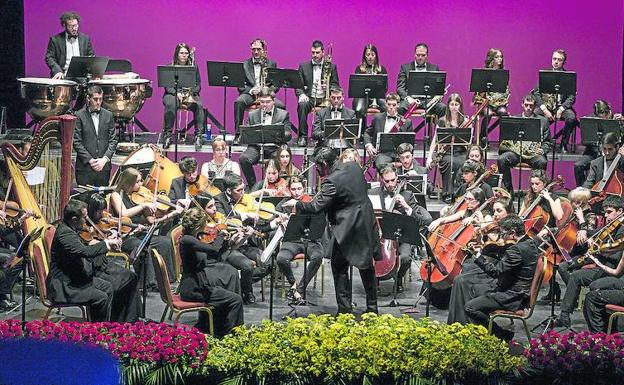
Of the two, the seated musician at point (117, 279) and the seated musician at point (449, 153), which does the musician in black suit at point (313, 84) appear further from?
the seated musician at point (117, 279)

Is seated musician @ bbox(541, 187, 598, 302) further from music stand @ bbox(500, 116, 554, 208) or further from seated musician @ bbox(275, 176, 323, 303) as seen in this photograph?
seated musician @ bbox(275, 176, 323, 303)

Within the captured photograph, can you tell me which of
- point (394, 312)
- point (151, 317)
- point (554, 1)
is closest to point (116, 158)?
point (151, 317)

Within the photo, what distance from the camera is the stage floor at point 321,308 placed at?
1092 cm

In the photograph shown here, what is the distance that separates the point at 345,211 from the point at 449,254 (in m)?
1.16

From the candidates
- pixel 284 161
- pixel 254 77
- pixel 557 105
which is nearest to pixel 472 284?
pixel 284 161

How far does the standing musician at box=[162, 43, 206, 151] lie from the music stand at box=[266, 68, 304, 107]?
0.94 meters

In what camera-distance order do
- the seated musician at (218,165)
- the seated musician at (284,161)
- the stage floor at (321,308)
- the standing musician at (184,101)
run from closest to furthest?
the stage floor at (321,308) < the seated musician at (284,161) < the seated musician at (218,165) < the standing musician at (184,101)

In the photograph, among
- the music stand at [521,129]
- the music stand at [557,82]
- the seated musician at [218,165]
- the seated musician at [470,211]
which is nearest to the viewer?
the seated musician at [470,211]

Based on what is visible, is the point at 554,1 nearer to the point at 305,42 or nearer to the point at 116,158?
the point at 305,42

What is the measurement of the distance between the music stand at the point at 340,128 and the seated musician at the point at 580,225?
286cm

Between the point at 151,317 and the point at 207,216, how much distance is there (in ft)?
4.07

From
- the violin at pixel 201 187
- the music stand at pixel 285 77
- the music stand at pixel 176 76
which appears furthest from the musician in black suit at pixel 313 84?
the violin at pixel 201 187

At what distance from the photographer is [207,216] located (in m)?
10.4

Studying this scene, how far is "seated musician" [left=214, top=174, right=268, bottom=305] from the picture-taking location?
37.3 feet
